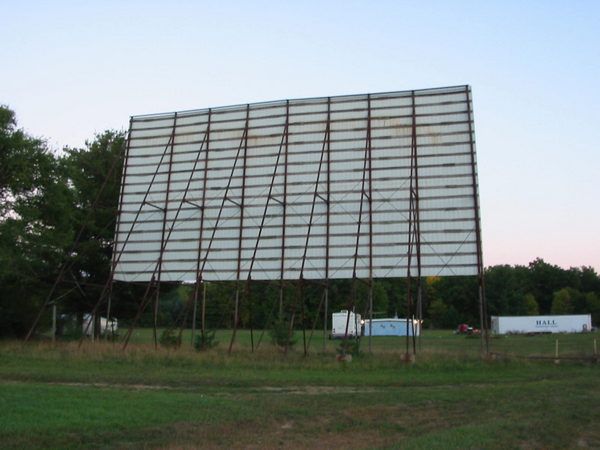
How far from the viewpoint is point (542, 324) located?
2795 inches

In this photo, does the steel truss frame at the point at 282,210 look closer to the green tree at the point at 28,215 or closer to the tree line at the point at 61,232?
the tree line at the point at 61,232

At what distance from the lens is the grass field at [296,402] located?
33.1ft

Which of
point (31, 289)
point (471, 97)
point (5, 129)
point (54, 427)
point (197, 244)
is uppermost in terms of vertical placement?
point (471, 97)

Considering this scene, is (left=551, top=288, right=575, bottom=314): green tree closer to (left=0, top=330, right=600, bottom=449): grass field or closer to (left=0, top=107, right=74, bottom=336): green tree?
(left=0, top=330, right=600, bottom=449): grass field

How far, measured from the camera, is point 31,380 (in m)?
18.3

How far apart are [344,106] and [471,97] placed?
616 centimetres

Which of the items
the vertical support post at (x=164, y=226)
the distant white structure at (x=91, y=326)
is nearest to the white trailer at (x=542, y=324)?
the distant white structure at (x=91, y=326)

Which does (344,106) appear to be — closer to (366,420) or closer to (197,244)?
(197,244)

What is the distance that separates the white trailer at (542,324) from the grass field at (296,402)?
49.1m

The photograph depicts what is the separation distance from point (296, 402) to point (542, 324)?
6384cm

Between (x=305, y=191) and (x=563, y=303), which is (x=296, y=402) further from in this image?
(x=563, y=303)

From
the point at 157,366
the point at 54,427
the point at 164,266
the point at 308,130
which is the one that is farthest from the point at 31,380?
the point at 308,130

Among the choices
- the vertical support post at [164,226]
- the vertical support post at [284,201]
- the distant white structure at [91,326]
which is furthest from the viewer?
the distant white structure at [91,326]

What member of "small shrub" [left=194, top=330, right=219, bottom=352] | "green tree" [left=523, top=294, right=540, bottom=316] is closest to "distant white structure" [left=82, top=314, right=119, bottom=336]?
"small shrub" [left=194, top=330, right=219, bottom=352]
